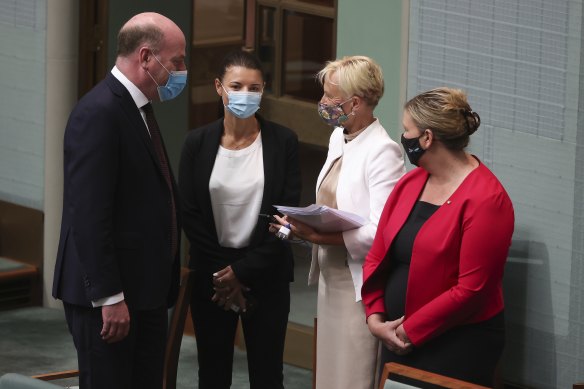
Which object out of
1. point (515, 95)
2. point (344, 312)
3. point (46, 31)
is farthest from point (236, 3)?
point (344, 312)

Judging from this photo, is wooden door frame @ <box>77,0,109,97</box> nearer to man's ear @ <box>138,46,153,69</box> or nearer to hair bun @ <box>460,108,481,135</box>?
man's ear @ <box>138,46,153,69</box>

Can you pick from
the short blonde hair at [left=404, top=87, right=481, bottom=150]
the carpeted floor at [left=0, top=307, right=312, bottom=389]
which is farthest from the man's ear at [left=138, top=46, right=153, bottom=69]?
the carpeted floor at [left=0, top=307, right=312, bottom=389]

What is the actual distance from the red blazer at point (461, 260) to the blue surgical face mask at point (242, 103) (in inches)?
41.5

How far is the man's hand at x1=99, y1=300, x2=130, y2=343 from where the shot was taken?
4074 millimetres

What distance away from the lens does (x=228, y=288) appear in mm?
4789

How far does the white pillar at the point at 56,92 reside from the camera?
7.21 m

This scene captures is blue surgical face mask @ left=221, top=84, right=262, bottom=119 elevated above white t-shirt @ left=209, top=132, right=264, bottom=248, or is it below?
above

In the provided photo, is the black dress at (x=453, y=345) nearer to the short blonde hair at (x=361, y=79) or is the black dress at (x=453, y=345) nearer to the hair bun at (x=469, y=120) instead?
the hair bun at (x=469, y=120)

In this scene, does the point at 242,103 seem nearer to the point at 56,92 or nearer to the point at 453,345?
the point at 453,345

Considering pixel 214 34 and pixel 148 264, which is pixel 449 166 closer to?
pixel 148 264

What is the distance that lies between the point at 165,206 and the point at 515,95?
5.07 feet

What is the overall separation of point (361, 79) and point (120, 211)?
98 cm

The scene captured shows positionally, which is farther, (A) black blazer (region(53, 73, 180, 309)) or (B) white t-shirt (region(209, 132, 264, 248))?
(B) white t-shirt (region(209, 132, 264, 248))

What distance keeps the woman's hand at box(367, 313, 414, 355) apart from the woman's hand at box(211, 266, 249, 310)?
2.25ft
